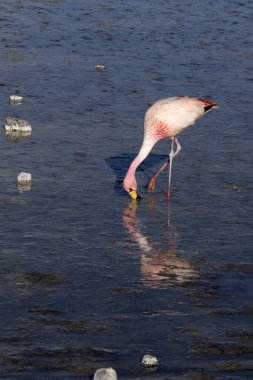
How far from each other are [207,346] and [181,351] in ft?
0.77

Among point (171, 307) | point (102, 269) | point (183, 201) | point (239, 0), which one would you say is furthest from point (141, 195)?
point (239, 0)

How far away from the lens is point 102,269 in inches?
401

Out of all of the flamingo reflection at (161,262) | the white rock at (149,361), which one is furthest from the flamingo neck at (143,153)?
the white rock at (149,361)

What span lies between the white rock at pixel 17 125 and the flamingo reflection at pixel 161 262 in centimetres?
382

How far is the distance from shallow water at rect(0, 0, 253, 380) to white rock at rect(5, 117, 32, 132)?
0.17 m

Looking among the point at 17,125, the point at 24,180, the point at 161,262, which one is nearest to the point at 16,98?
the point at 17,125

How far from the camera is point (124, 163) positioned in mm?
14023

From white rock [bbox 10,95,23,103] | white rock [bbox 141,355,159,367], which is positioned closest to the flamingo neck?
white rock [bbox 10,95,23,103]

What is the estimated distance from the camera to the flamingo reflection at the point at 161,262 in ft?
32.7

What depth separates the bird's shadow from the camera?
44.4 ft

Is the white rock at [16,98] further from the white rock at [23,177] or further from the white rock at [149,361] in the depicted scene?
the white rock at [149,361]

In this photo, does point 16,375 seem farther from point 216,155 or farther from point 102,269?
point 216,155

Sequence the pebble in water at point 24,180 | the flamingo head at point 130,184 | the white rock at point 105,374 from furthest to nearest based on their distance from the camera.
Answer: the pebble in water at point 24,180 < the flamingo head at point 130,184 < the white rock at point 105,374

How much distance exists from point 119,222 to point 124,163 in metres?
2.44
